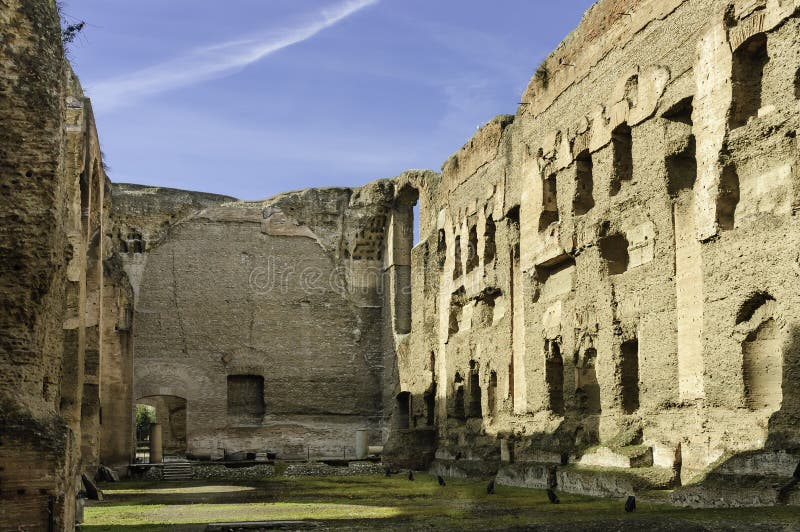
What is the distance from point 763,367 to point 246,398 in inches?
661

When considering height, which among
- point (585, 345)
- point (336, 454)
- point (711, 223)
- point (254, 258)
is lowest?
point (336, 454)

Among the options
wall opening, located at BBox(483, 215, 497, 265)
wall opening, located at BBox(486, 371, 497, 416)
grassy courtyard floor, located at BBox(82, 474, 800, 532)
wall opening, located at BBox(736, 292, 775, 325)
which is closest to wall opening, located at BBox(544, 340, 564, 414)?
grassy courtyard floor, located at BBox(82, 474, 800, 532)

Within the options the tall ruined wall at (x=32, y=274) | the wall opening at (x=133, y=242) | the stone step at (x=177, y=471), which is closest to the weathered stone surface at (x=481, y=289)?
the tall ruined wall at (x=32, y=274)

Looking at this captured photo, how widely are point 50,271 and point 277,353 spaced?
17.3 meters

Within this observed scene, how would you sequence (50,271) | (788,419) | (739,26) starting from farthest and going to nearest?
(739,26), (788,419), (50,271)

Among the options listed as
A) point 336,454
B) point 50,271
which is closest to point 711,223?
point 50,271

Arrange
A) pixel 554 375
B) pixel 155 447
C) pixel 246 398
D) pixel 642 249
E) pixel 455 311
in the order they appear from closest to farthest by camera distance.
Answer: pixel 642 249, pixel 554 375, pixel 455 311, pixel 155 447, pixel 246 398

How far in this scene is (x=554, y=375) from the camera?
51.0 ft

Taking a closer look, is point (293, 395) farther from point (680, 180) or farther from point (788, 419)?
point (788, 419)

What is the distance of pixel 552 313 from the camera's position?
15.5 metres

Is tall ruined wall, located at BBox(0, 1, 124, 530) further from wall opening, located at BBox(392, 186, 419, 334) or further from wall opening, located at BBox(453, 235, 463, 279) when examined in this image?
wall opening, located at BBox(392, 186, 419, 334)

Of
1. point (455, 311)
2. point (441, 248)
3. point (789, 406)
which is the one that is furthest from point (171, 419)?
point (789, 406)

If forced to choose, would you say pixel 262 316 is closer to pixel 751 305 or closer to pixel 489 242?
pixel 489 242

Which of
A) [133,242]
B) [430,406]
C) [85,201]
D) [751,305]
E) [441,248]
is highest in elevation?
[133,242]
